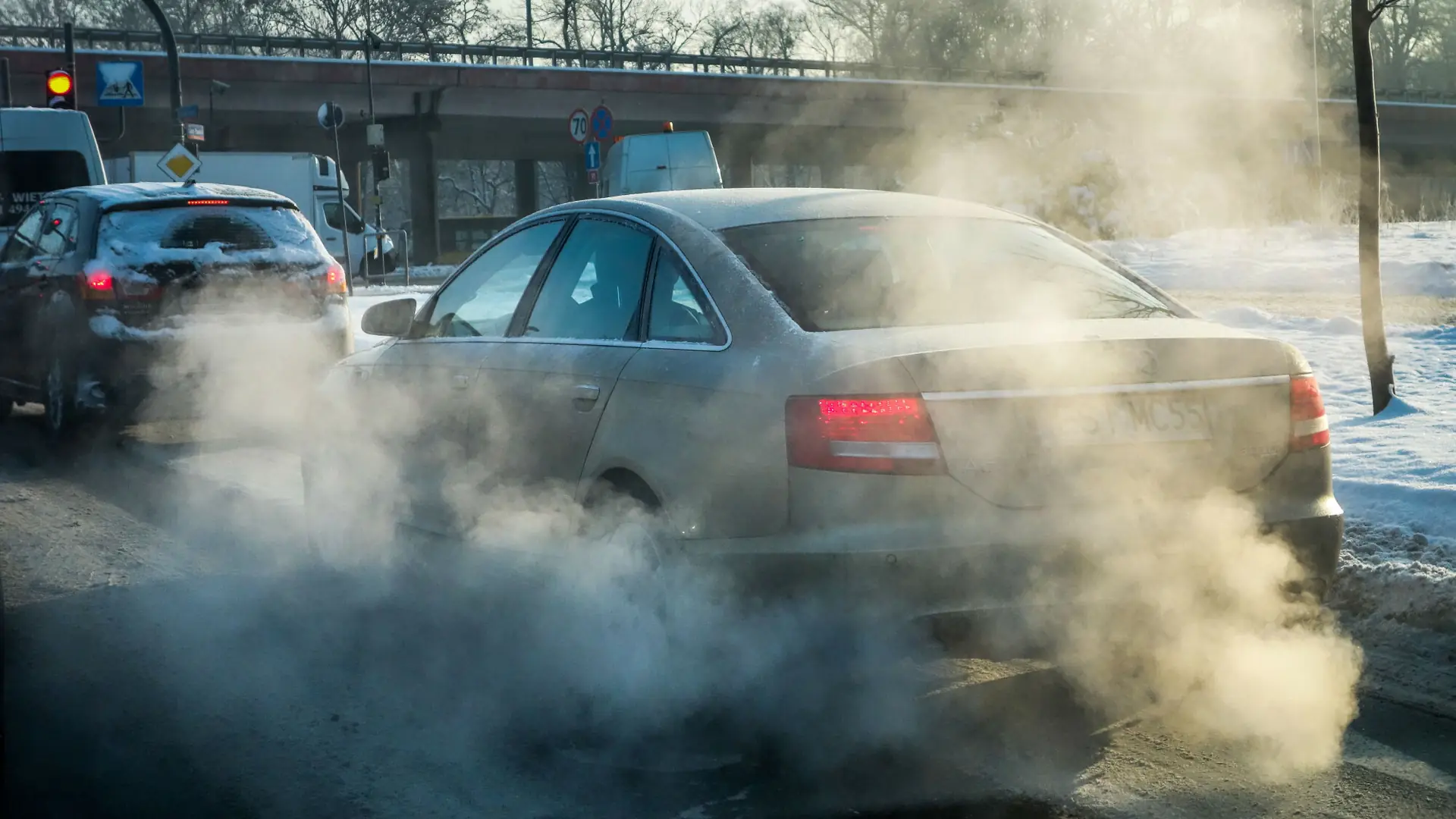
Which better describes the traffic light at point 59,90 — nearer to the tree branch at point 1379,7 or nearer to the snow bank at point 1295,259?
the snow bank at point 1295,259

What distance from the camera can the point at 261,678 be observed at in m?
4.64

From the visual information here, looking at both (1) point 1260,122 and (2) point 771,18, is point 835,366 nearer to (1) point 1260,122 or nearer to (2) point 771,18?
(1) point 1260,122

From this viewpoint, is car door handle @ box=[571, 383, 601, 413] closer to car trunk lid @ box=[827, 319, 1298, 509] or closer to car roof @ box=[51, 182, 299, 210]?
car trunk lid @ box=[827, 319, 1298, 509]

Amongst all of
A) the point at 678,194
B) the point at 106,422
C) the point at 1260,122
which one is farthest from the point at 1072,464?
the point at 1260,122

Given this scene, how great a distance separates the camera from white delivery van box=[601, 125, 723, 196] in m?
26.5

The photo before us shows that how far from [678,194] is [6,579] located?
10.3 ft

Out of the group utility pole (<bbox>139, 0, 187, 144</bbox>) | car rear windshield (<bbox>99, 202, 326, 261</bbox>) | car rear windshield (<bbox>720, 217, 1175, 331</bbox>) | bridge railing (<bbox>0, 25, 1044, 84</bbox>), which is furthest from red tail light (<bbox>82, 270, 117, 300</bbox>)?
bridge railing (<bbox>0, 25, 1044, 84</bbox>)

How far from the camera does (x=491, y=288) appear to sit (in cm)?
544

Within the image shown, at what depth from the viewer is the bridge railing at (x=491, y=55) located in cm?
4450

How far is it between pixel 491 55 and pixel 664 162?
2425 centimetres

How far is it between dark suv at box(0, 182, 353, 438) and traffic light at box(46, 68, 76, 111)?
1058cm

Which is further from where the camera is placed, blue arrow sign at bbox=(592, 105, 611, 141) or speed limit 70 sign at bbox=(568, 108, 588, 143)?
speed limit 70 sign at bbox=(568, 108, 588, 143)

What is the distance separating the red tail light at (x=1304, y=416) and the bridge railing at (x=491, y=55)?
40.8 meters

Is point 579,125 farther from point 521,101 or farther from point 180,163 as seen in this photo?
point 521,101
